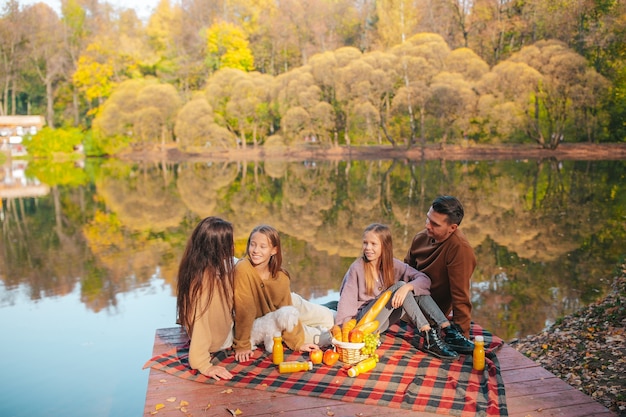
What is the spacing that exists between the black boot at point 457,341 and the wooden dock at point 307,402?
298 millimetres

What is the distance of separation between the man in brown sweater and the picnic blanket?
367 millimetres

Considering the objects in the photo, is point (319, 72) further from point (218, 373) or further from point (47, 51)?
point (218, 373)

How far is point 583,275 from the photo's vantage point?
7.68m

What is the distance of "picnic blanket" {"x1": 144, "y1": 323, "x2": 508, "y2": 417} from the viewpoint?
3.13m

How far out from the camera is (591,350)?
183 inches

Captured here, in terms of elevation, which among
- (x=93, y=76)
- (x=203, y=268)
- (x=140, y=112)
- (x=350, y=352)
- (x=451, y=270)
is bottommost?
(x=350, y=352)

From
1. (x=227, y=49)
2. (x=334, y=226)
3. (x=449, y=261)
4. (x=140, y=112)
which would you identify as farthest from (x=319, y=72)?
(x=449, y=261)

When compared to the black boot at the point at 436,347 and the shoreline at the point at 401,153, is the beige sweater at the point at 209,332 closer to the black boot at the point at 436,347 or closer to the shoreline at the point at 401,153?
the black boot at the point at 436,347

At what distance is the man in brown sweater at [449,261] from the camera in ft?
13.4

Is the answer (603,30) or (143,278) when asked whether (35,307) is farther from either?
(603,30)

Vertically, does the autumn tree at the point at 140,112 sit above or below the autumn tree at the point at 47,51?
below

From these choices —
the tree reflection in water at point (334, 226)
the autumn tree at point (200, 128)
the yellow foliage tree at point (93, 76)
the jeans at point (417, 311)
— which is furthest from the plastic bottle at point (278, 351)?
the yellow foliage tree at point (93, 76)

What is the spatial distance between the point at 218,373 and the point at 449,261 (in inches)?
73.8

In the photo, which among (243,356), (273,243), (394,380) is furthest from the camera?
(273,243)
